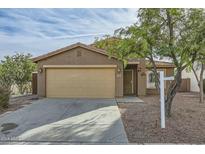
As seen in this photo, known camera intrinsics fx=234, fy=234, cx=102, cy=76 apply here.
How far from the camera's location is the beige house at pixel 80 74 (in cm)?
1652

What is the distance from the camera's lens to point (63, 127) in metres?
7.83

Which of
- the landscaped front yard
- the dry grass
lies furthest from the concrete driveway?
the dry grass

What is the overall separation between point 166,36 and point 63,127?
204 inches

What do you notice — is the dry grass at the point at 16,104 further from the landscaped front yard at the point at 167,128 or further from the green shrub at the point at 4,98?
the landscaped front yard at the point at 167,128

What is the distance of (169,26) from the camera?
29.6 feet

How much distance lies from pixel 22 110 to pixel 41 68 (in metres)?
6.19

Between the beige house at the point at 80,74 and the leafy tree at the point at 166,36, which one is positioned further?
the beige house at the point at 80,74

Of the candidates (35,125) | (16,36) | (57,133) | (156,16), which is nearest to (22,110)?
(35,125)

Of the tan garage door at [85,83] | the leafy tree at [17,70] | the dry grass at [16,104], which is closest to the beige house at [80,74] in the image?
the tan garage door at [85,83]

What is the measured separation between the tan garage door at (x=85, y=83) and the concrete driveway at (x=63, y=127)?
5.66 m

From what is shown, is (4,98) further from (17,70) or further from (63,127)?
(17,70)

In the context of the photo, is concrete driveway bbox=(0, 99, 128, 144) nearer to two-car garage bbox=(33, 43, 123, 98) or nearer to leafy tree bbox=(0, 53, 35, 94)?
two-car garage bbox=(33, 43, 123, 98)

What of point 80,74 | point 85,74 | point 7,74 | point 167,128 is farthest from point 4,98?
point 7,74
